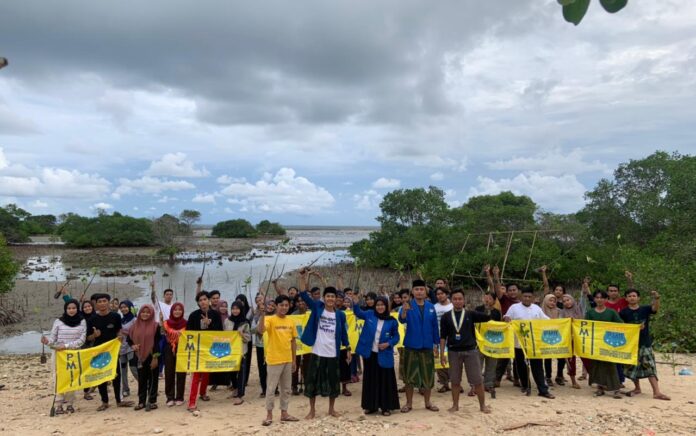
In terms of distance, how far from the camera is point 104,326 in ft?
24.0

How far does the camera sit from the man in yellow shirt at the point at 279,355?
641 cm

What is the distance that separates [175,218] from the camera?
54125 mm

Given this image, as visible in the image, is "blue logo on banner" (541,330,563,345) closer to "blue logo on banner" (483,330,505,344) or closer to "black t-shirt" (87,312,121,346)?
"blue logo on banner" (483,330,505,344)

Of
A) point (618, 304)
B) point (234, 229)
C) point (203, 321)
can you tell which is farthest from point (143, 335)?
point (234, 229)

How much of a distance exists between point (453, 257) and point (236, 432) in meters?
20.5

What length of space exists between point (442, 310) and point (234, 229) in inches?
3301

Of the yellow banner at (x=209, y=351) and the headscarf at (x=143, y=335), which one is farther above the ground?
the headscarf at (x=143, y=335)

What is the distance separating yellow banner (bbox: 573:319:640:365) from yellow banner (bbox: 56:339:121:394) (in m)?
7.16

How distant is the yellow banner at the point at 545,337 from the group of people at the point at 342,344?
0.16 metres

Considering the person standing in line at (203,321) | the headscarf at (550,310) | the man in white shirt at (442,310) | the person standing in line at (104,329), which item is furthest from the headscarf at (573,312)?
the person standing in line at (104,329)

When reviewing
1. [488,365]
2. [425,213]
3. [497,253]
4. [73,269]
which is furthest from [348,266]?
[488,365]

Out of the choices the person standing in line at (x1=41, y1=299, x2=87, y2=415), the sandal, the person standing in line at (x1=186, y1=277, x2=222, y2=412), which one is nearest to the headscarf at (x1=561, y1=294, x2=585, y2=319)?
the sandal

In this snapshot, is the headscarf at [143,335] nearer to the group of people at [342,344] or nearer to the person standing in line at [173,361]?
the group of people at [342,344]

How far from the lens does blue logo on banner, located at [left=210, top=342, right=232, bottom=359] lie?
748 cm
